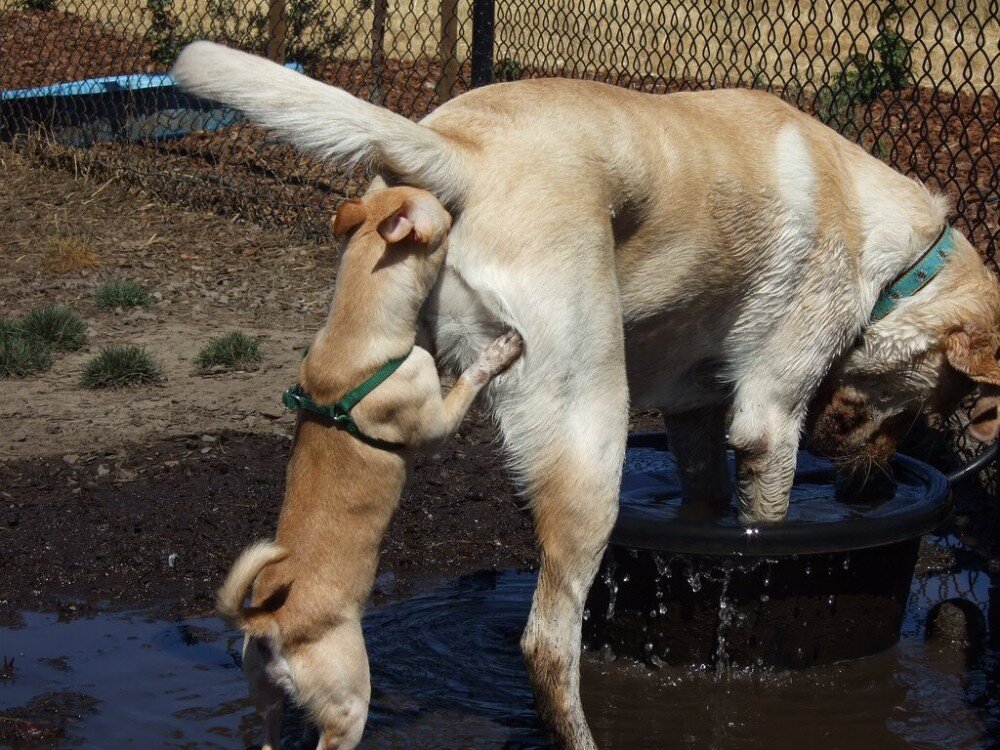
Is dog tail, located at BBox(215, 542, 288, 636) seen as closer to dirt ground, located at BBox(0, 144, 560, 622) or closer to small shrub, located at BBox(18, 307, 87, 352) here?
dirt ground, located at BBox(0, 144, 560, 622)

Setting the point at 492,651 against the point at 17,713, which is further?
the point at 492,651

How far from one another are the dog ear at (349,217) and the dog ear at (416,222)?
14 cm

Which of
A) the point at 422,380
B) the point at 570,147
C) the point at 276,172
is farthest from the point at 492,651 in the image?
the point at 276,172

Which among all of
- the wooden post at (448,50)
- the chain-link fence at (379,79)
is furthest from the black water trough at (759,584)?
the wooden post at (448,50)

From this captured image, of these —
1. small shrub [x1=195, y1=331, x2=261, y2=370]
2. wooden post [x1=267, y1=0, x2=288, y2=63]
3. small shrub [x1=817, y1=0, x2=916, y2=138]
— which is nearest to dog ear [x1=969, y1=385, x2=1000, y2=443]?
small shrub [x1=817, y1=0, x2=916, y2=138]

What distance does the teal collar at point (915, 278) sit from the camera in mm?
4074

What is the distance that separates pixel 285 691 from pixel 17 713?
108 cm

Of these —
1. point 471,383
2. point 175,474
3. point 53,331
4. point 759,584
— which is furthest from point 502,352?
point 53,331

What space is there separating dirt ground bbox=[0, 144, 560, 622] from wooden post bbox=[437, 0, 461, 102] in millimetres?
1614

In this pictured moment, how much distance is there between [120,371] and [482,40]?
2.92 m

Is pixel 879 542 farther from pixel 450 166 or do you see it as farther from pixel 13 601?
pixel 13 601

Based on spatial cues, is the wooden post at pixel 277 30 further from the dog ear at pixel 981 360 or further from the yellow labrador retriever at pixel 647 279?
the dog ear at pixel 981 360

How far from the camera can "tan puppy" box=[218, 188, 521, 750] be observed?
3111mm

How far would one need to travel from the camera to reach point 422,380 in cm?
317
